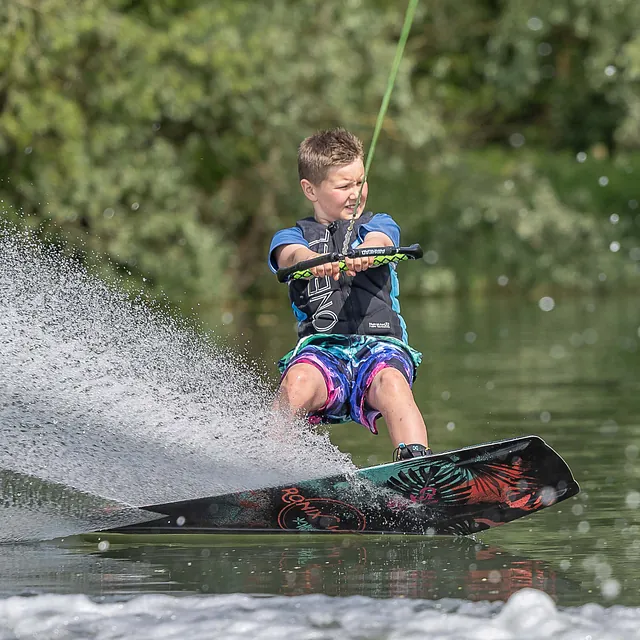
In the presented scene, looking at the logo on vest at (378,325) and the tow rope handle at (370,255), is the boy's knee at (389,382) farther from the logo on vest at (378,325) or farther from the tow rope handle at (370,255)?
the tow rope handle at (370,255)

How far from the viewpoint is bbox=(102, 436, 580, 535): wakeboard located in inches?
199

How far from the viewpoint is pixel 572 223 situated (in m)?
25.8

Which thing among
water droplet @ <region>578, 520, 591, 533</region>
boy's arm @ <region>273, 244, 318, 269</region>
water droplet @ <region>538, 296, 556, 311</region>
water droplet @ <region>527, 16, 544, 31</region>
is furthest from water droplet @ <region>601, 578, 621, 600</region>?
water droplet @ <region>527, 16, 544, 31</region>

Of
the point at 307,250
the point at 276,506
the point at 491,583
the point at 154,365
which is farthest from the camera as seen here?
the point at 154,365

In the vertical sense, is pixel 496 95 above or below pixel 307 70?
above

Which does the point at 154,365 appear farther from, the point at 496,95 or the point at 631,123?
the point at 496,95

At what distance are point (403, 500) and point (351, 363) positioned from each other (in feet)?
2.08

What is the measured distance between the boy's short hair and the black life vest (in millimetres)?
219

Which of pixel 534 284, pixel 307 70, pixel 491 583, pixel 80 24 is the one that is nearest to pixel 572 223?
pixel 534 284

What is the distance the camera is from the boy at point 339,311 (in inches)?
214

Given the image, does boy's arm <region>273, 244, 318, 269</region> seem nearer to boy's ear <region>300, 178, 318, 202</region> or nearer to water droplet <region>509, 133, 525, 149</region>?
boy's ear <region>300, 178, 318, 202</region>

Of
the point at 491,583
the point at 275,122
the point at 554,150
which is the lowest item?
the point at 491,583

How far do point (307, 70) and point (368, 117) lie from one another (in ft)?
8.82

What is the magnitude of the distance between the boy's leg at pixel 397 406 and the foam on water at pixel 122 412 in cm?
23
